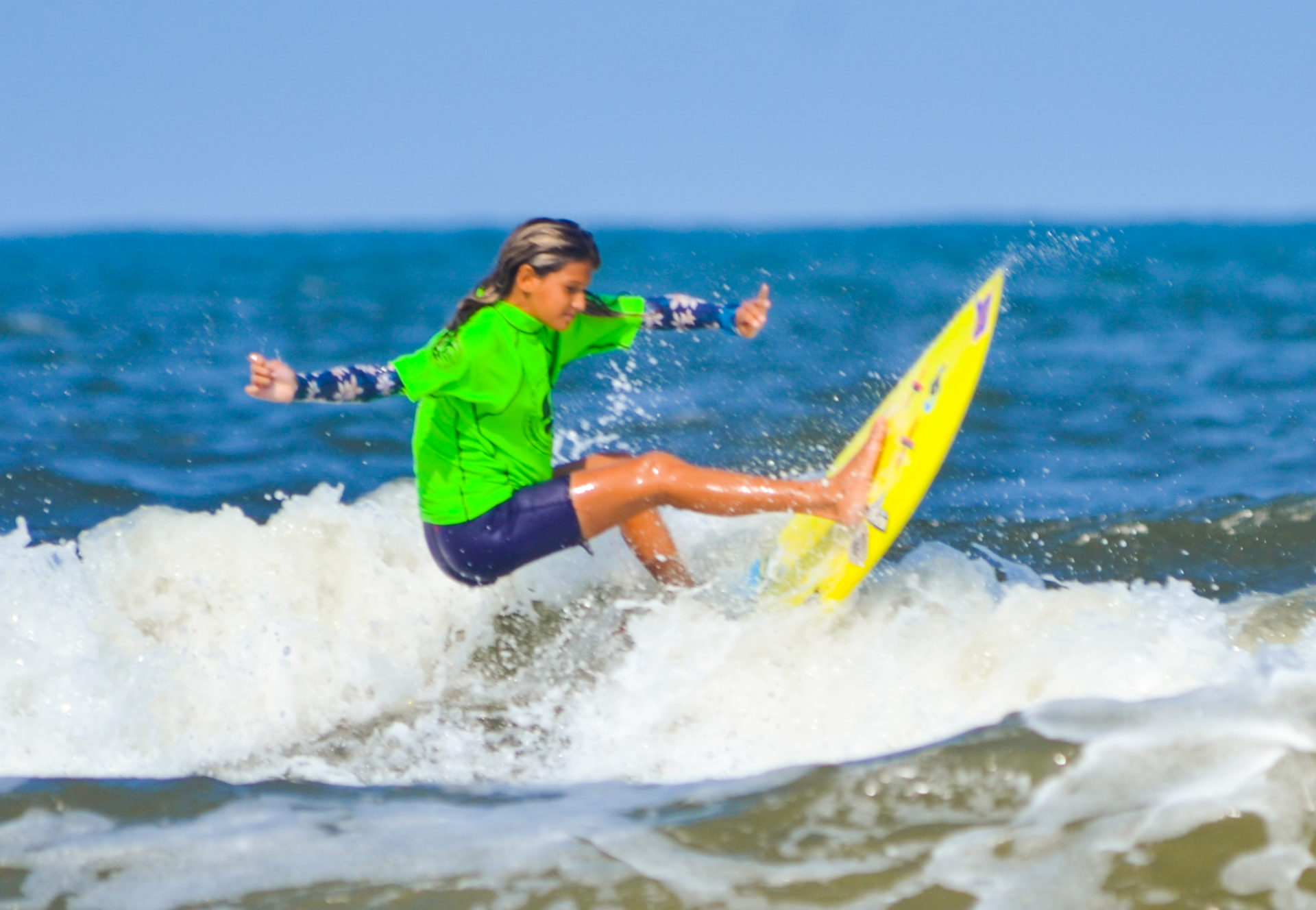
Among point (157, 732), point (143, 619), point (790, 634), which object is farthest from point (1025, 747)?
point (143, 619)

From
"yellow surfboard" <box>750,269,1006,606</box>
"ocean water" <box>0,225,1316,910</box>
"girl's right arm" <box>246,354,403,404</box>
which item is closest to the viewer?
"ocean water" <box>0,225,1316,910</box>

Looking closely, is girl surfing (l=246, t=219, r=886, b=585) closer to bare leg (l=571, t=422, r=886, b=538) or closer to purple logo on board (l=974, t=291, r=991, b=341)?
bare leg (l=571, t=422, r=886, b=538)

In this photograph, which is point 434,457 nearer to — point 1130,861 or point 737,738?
point 737,738

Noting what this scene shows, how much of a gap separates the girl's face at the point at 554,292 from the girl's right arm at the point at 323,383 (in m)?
0.54

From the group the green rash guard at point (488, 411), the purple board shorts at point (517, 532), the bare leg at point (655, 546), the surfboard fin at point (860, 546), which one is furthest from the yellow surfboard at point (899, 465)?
the green rash guard at point (488, 411)

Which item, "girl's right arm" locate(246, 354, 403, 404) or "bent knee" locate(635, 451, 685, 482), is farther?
"bent knee" locate(635, 451, 685, 482)

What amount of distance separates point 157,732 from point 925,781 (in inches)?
110

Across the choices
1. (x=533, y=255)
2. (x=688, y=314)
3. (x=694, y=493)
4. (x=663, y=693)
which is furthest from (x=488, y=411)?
(x=663, y=693)

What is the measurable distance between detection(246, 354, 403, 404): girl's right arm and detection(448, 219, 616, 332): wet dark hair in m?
0.34

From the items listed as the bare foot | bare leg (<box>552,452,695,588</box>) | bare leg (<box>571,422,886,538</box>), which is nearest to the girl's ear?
bare leg (<box>571,422,886,538</box>)

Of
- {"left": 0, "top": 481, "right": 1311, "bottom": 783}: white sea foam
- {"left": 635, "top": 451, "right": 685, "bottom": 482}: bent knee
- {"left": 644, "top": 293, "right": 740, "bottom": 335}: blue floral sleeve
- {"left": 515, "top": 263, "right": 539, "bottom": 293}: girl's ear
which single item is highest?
{"left": 515, "top": 263, "right": 539, "bottom": 293}: girl's ear

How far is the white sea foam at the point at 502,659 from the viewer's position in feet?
14.9

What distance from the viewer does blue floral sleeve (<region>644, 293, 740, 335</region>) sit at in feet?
17.5

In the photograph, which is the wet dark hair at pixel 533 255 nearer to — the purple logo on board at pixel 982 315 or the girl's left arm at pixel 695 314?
the girl's left arm at pixel 695 314
